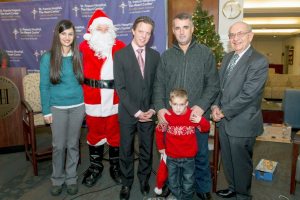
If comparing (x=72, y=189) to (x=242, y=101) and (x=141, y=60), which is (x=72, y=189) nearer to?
(x=141, y=60)

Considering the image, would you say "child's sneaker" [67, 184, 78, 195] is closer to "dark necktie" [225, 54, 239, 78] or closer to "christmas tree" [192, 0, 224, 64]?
"dark necktie" [225, 54, 239, 78]

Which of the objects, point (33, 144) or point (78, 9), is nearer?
point (33, 144)

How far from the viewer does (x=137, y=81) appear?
2.42 m

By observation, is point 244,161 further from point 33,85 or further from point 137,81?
point 33,85

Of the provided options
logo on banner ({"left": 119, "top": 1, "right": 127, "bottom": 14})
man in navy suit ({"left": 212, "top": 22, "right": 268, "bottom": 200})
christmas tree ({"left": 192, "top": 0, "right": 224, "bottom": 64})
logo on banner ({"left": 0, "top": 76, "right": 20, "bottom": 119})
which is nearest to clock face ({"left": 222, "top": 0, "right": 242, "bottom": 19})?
christmas tree ({"left": 192, "top": 0, "right": 224, "bottom": 64})

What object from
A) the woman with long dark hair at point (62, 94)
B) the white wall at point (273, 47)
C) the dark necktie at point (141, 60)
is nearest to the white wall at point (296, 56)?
the white wall at point (273, 47)

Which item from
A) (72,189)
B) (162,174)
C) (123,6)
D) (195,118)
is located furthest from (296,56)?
(72,189)

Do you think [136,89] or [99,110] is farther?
[99,110]

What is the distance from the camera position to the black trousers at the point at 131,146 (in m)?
2.54

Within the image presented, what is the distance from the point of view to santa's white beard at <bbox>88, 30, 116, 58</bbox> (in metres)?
2.73

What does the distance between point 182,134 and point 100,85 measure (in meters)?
0.99

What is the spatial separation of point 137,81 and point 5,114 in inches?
90.9

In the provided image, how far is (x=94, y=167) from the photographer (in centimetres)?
307

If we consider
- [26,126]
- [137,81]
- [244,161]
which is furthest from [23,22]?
[244,161]
